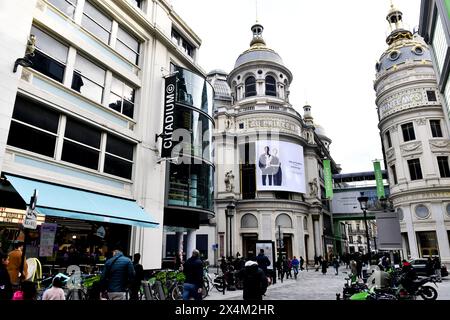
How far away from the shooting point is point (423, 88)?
35250mm

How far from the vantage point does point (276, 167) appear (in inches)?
1565

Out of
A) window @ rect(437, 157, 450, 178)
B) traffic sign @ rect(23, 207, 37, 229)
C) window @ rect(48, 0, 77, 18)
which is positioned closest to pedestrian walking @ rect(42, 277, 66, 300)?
traffic sign @ rect(23, 207, 37, 229)

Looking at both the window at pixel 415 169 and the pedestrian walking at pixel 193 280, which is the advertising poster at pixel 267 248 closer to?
the pedestrian walking at pixel 193 280

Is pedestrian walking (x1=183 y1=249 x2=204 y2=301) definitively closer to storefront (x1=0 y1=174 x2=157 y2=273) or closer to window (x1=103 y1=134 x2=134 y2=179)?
storefront (x1=0 y1=174 x2=157 y2=273)

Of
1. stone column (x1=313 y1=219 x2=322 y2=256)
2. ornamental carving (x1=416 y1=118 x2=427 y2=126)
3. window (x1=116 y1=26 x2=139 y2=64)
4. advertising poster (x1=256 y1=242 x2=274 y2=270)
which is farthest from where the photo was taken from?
stone column (x1=313 y1=219 x2=322 y2=256)

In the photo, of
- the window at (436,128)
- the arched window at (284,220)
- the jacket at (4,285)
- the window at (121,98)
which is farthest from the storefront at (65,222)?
the window at (436,128)

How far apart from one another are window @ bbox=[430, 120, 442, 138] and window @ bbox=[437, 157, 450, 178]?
2.75m

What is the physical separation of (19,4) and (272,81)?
Answer: 1618 inches

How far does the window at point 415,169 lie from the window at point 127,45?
105 ft

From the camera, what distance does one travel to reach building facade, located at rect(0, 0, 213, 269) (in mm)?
10133

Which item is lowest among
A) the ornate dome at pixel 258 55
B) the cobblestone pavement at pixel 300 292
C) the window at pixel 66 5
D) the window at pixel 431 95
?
the cobblestone pavement at pixel 300 292

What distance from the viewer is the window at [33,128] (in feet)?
33.7
